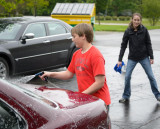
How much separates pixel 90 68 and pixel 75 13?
16097 mm

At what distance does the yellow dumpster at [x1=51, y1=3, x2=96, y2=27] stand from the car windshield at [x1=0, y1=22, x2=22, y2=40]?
10.5 meters

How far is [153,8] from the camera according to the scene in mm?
41156

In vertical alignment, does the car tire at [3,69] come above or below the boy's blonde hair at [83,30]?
below

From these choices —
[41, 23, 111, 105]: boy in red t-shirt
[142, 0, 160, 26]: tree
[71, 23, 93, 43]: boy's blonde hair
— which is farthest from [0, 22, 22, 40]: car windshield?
[142, 0, 160, 26]: tree

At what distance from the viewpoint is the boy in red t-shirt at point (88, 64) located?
3570 millimetres

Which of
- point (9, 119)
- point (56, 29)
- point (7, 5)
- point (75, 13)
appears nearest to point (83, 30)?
point (9, 119)

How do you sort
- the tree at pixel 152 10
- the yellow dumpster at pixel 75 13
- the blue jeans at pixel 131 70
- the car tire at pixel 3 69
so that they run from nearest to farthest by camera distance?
the blue jeans at pixel 131 70 < the car tire at pixel 3 69 < the yellow dumpster at pixel 75 13 < the tree at pixel 152 10

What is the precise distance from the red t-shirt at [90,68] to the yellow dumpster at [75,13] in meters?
15.4

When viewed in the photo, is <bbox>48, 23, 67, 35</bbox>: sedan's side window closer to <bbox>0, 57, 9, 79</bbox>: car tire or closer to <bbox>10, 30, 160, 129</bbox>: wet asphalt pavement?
<bbox>10, 30, 160, 129</bbox>: wet asphalt pavement

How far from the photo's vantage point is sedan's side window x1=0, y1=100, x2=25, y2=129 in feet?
7.55

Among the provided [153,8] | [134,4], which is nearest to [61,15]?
[153,8]

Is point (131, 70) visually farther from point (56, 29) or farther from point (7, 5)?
point (7, 5)

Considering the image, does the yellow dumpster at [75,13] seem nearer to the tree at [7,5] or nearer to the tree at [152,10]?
the tree at [7,5]

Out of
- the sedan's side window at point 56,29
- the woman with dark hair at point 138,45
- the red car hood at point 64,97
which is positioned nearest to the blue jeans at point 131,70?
the woman with dark hair at point 138,45
